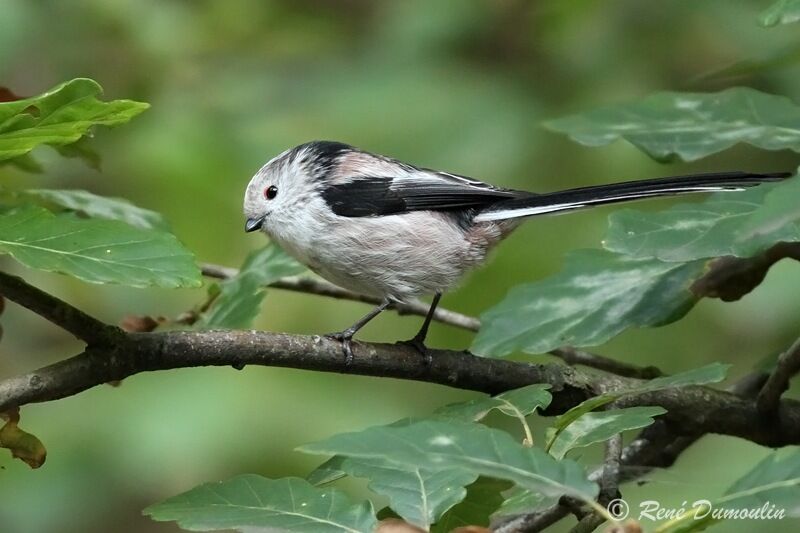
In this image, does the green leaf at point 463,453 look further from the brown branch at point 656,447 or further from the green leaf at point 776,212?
the brown branch at point 656,447

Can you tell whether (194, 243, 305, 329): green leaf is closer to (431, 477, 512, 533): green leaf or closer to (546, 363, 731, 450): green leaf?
(431, 477, 512, 533): green leaf

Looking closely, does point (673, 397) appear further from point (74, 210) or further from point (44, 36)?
point (44, 36)

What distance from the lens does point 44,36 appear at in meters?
4.77

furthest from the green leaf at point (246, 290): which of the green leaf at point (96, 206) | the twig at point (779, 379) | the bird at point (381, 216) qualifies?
the twig at point (779, 379)

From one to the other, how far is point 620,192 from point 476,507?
4.37 ft

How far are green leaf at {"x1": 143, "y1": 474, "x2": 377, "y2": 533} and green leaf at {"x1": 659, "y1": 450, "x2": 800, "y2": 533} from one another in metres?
0.53

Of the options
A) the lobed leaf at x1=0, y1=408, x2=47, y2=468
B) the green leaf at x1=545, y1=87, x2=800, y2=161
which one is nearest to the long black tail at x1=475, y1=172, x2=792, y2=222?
the green leaf at x1=545, y1=87, x2=800, y2=161

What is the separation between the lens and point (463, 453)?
138 cm

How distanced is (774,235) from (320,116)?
3154 millimetres

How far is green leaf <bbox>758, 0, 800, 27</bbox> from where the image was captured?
2.02 m

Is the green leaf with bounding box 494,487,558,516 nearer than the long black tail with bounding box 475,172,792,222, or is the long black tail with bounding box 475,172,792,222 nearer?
the green leaf with bounding box 494,487,558,516

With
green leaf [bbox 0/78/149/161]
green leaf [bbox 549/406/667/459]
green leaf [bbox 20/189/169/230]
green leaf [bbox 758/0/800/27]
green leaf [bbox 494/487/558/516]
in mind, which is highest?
green leaf [bbox 758/0/800/27]

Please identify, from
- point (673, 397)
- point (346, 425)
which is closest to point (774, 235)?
point (673, 397)

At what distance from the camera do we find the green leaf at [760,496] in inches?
54.2
